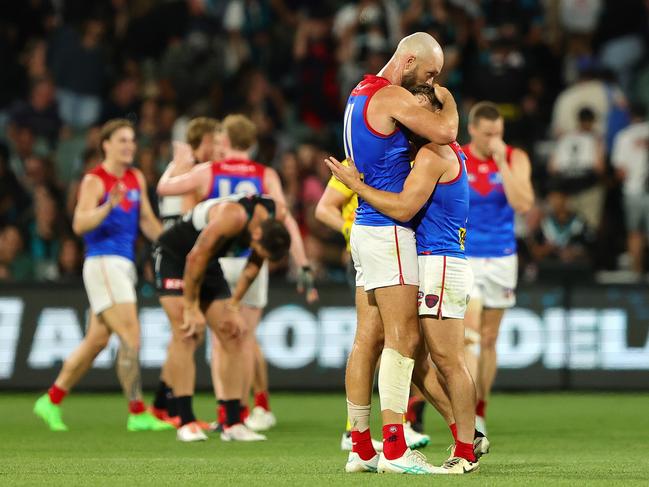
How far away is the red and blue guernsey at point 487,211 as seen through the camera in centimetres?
1255

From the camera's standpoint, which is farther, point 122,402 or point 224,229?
point 122,402

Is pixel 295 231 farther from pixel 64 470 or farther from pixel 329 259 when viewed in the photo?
pixel 329 259

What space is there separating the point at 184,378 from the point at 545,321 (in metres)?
6.43

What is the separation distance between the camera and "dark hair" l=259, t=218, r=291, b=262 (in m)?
11.0

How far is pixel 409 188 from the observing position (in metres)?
8.73

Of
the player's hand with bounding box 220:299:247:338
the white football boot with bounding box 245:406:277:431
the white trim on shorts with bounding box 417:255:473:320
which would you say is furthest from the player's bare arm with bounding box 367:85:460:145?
the white football boot with bounding box 245:406:277:431

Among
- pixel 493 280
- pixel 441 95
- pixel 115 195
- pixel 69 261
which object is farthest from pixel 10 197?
pixel 441 95

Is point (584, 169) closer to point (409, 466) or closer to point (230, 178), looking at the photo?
point (230, 178)

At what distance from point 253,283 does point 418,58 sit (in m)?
4.90

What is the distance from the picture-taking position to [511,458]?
10.2m

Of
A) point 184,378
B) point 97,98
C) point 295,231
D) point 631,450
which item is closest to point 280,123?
point 97,98

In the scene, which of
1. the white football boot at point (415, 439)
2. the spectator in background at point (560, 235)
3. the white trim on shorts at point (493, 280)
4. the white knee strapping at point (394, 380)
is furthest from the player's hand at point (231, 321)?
the spectator in background at point (560, 235)

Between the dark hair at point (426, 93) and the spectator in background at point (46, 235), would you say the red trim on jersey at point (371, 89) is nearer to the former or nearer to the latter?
the dark hair at point (426, 93)

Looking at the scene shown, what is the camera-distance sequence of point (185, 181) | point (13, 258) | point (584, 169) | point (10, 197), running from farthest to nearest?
point (10, 197), point (584, 169), point (13, 258), point (185, 181)
